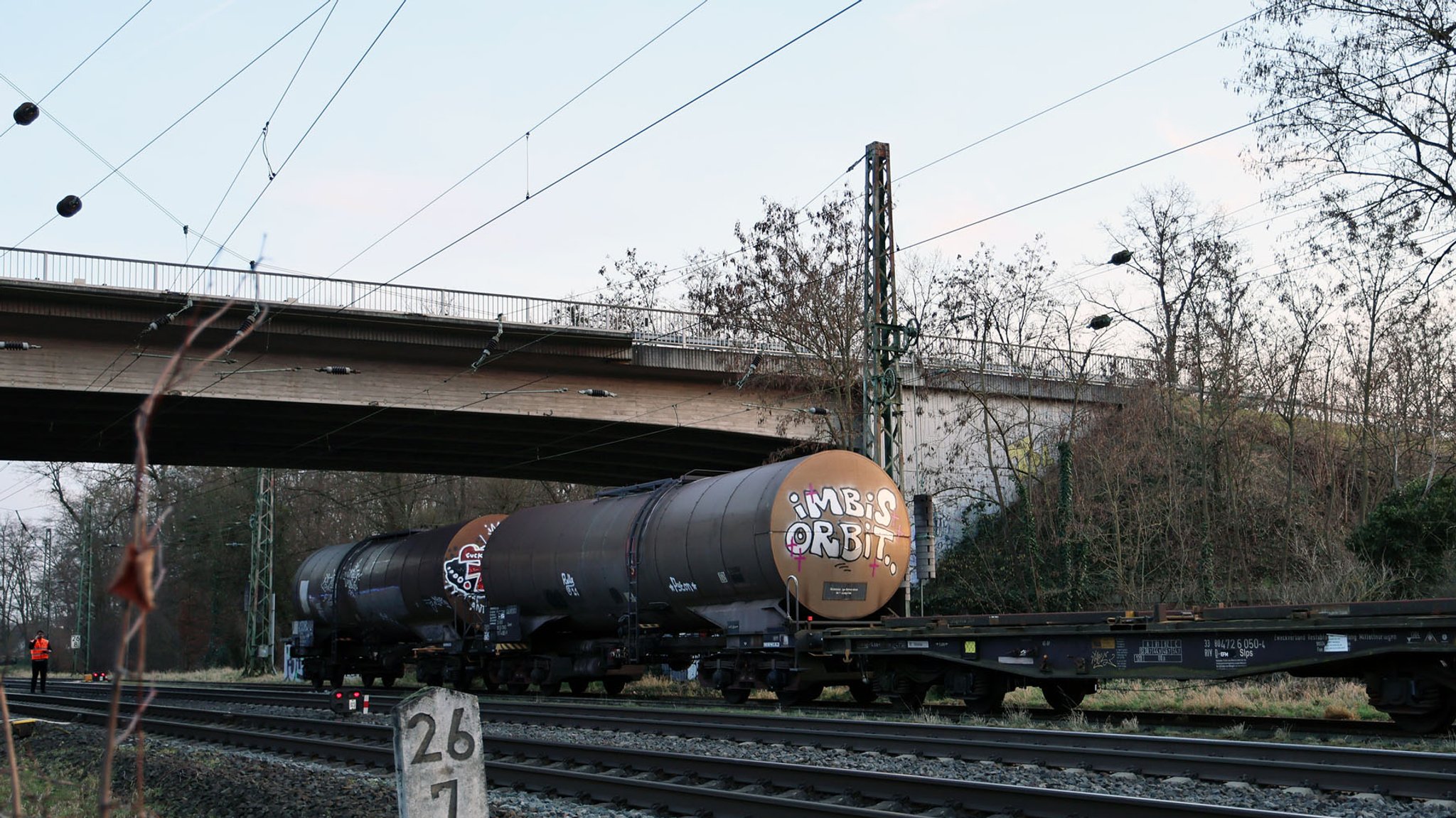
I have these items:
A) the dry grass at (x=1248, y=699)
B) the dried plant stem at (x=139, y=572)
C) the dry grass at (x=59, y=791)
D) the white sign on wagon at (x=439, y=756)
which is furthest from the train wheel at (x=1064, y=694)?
the dried plant stem at (x=139, y=572)

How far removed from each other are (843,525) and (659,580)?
3425mm

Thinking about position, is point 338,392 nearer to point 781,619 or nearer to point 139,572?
point 781,619

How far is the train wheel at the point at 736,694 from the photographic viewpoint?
66.0 ft

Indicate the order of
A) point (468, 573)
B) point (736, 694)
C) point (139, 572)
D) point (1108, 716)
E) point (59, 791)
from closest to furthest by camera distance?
point (139, 572), point (59, 791), point (1108, 716), point (736, 694), point (468, 573)

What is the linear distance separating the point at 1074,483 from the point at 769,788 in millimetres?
25019

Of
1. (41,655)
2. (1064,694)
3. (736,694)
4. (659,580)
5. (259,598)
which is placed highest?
(659,580)

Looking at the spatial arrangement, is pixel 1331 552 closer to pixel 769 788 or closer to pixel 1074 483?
pixel 1074 483

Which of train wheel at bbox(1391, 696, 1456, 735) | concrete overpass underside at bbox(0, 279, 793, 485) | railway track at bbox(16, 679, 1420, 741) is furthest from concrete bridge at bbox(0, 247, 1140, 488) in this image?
train wheel at bbox(1391, 696, 1456, 735)

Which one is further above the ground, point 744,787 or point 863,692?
point 744,787

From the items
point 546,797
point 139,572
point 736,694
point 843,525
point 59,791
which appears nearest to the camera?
point 139,572

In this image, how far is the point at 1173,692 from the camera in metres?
18.5

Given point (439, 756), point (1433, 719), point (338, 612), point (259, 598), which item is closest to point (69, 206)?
point (338, 612)

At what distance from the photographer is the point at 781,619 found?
60.0 feet

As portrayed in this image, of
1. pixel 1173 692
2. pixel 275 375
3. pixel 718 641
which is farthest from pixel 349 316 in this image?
pixel 1173 692
